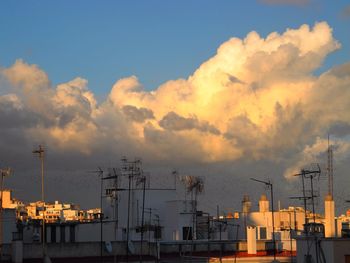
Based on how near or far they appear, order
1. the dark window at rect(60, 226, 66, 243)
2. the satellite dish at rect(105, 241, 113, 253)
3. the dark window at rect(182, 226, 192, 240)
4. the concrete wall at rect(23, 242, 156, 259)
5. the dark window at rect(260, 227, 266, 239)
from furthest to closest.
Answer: the dark window at rect(260, 227, 266, 239), the dark window at rect(182, 226, 192, 240), the dark window at rect(60, 226, 66, 243), the satellite dish at rect(105, 241, 113, 253), the concrete wall at rect(23, 242, 156, 259)

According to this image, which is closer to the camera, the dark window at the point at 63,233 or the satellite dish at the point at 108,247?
the satellite dish at the point at 108,247

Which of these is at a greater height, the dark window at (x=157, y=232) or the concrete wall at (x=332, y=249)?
the dark window at (x=157, y=232)

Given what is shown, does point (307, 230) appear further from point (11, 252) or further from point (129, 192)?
point (129, 192)

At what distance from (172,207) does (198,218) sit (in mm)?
5103

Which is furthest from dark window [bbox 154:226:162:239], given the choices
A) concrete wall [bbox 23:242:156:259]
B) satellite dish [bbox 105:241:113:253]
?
satellite dish [bbox 105:241:113:253]

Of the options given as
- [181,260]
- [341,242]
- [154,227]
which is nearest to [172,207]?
[154,227]

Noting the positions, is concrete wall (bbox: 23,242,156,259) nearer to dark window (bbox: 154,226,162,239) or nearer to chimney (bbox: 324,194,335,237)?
chimney (bbox: 324,194,335,237)

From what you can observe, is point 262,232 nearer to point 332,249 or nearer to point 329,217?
point 329,217

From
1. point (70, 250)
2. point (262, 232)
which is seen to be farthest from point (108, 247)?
point (262, 232)

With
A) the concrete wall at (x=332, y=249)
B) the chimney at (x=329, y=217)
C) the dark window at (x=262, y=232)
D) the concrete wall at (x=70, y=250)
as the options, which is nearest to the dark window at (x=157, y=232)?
the dark window at (x=262, y=232)

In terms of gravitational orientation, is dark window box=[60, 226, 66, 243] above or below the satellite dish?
above

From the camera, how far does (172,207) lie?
3410 inches

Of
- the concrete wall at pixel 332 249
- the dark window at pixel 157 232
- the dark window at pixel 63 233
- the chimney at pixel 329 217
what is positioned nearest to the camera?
the concrete wall at pixel 332 249

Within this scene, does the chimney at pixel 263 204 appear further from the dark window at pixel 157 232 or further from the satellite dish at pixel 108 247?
the satellite dish at pixel 108 247
